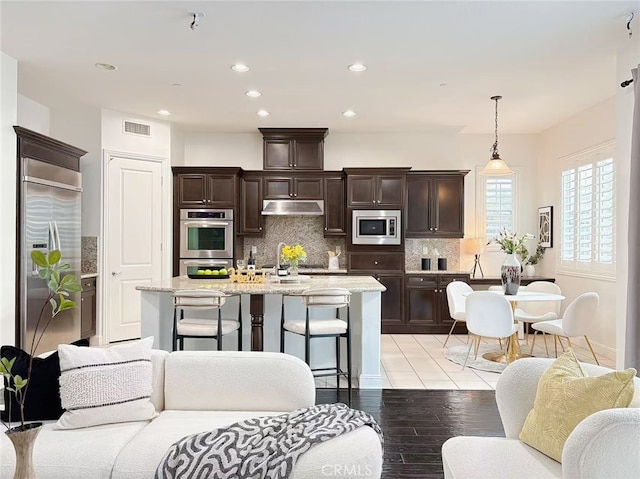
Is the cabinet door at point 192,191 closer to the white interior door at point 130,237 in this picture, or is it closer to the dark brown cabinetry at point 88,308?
the white interior door at point 130,237

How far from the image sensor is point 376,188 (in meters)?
6.50

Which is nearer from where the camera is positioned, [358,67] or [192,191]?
[358,67]

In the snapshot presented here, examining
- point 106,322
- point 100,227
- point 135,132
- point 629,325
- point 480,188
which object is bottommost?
point 106,322

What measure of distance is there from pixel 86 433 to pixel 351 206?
4.97 metres

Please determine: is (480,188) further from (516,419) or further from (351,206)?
(516,419)

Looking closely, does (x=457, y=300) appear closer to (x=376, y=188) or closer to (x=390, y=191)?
(x=390, y=191)

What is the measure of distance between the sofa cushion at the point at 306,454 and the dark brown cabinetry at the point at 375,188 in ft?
15.7

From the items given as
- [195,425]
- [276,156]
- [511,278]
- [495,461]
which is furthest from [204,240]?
[495,461]

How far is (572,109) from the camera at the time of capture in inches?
223

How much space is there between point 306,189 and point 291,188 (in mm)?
222

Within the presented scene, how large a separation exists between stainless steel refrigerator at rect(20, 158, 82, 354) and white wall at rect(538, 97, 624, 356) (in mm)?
5852

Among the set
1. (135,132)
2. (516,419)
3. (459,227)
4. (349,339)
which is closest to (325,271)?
(459,227)

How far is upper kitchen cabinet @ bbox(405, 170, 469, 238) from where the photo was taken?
21.9ft

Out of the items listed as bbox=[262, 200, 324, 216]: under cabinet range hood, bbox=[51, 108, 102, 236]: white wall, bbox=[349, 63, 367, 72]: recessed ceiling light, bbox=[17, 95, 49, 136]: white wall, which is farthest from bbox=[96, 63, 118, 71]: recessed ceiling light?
bbox=[262, 200, 324, 216]: under cabinet range hood
